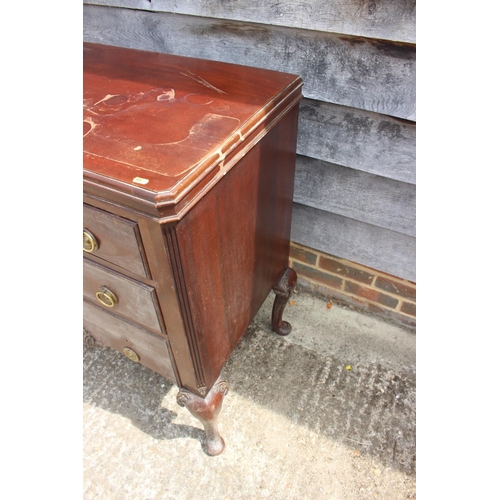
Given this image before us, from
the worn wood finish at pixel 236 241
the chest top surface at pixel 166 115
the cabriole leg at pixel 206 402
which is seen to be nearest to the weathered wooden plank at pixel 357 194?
the worn wood finish at pixel 236 241

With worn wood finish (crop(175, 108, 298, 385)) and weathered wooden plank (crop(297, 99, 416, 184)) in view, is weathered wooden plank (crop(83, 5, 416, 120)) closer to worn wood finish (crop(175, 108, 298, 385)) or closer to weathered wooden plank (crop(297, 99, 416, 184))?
weathered wooden plank (crop(297, 99, 416, 184))

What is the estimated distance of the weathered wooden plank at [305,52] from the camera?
3.54 feet

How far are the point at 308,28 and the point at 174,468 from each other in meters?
1.39

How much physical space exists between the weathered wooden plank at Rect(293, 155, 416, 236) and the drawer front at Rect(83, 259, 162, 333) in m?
0.78

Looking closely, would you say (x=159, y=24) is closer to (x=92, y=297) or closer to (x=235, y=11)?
(x=235, y=11)

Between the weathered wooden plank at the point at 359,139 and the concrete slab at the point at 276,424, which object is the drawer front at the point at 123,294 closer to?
the concrete slab at the point at 276,424

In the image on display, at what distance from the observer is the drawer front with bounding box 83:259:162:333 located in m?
0.91

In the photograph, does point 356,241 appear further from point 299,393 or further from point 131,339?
point 131,339

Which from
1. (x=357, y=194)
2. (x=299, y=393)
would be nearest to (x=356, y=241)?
(x=357, y=194)

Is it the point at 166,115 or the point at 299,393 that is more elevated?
the point at 166,115

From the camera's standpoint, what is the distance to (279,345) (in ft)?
5.34

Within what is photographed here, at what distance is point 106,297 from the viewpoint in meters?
0.99

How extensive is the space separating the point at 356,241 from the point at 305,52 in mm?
708

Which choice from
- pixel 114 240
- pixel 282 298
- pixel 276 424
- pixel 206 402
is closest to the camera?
pixel 114 240
